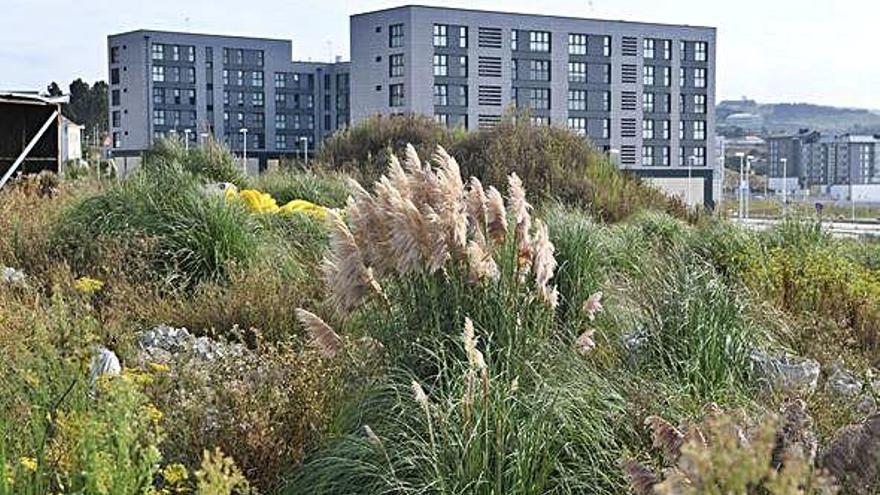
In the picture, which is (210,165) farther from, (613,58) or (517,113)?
(613,58)

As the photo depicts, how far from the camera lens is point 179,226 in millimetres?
8852

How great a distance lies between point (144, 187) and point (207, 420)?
17.2 ft

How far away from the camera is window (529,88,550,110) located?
62562 millimetres

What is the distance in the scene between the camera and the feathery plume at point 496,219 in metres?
5.40

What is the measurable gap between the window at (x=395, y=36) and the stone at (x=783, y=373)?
5600 centimetres

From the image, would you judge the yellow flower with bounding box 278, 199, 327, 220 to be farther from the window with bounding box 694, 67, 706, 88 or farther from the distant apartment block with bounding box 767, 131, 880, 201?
the distant apartment block with bounding box 767, 131, 880, 201

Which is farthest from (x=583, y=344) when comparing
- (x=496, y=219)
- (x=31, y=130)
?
(x=31, y=130)

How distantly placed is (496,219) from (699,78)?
205 ft

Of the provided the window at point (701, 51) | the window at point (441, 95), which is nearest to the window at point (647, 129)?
the window at point (701, 51)

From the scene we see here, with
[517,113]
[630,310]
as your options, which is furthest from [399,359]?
[517,113]

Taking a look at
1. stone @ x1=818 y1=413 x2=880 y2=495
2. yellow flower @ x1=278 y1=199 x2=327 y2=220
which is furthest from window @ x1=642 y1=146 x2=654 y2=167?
stone @ x1=818 y1=413 x2=880 y2=495

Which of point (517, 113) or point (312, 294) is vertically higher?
point (517, 113)

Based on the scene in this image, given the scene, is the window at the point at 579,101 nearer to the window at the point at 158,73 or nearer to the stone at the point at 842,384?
the window at the point at 158,73

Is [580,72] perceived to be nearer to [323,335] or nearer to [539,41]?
[539,41]
